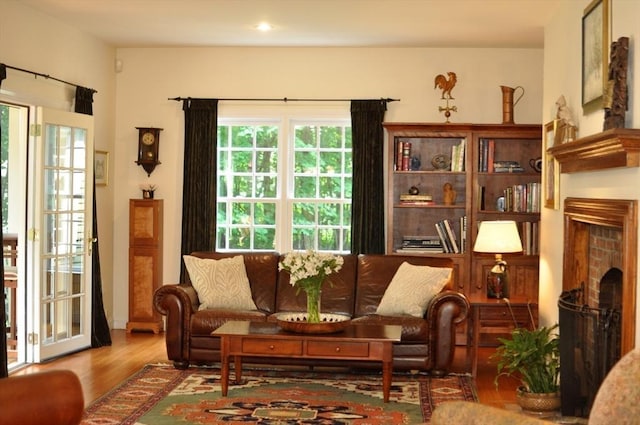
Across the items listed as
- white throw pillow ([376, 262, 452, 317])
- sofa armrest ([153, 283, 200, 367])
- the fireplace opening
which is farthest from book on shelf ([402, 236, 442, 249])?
the fireplace opening

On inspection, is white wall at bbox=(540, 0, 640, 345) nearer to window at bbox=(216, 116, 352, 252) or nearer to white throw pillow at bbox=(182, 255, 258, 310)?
white throw pillow at bbox=(182, 255, 258, 310)

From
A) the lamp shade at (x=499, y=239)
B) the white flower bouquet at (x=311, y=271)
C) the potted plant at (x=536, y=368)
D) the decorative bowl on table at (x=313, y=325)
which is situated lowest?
the potted plant at (x=536, y=368)

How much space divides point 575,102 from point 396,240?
3190 millimetres

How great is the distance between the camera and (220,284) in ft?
24.2

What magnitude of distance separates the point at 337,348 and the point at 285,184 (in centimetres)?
335

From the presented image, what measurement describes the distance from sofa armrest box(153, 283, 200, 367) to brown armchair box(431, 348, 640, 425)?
4.24m

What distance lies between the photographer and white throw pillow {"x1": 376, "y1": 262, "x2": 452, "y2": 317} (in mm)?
6984

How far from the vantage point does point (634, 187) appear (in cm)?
443

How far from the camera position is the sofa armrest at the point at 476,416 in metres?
2.92

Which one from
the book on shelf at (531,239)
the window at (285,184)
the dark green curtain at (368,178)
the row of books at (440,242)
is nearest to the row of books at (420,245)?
the row of books at (440,242)

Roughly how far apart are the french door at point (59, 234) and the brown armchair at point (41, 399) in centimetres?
444

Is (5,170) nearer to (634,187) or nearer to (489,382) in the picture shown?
(489,382)

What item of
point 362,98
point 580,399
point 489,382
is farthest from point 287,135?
point 580,399

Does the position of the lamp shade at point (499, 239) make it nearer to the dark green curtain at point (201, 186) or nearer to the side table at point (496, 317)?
the side table at point (496, 317)
